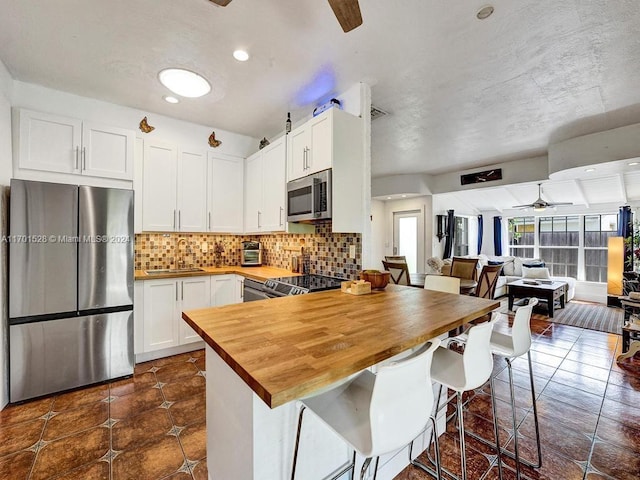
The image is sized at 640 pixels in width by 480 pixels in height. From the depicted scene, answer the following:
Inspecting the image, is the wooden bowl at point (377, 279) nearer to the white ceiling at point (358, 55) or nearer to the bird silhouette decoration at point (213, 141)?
the white ceiling at point (358, 55)

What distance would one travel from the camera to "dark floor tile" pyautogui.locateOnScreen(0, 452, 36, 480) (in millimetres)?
1555

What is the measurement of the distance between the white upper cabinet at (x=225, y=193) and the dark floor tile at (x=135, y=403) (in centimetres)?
184

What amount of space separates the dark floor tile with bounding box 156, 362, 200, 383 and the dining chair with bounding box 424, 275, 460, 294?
236 centimetres

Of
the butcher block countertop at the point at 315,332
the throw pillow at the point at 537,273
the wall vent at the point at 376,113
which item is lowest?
the throw pillow at the point at 537,273

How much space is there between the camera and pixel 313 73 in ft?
7.82

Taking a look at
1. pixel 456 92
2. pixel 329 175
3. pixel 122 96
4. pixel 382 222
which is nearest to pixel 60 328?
pixel 122 96

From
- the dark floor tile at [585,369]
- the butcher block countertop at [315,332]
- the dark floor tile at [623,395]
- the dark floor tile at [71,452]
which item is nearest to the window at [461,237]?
the dark floor tile at [585,369]

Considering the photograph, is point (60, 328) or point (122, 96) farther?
point (122, 96)

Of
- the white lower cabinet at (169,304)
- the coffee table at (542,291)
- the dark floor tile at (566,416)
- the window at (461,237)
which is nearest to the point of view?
Result: the dark floor tile at (566,416)

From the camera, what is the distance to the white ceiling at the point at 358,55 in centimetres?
173

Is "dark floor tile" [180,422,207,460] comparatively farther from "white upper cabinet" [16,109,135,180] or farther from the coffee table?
the coffee table

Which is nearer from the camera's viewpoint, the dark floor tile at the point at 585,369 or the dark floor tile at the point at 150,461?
the dark floor tile at the point at 150,461

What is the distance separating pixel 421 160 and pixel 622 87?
273 cm

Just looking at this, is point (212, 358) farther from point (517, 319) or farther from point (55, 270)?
point (55, 270)
